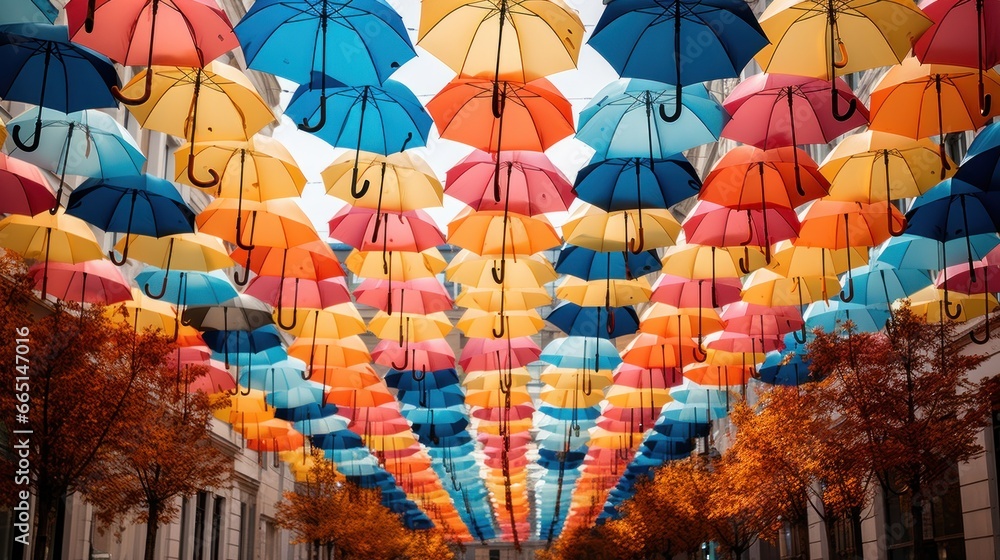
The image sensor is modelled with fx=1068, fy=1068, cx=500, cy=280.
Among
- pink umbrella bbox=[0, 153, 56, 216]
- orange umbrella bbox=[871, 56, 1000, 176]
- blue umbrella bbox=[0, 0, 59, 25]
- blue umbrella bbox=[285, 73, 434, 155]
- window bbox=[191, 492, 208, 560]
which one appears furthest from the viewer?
window bbox=[191, 492, 208, 560]

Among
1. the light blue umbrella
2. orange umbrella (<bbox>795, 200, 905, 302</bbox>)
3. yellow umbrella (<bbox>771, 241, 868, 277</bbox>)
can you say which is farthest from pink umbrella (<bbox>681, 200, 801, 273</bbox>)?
the light blue umbrella

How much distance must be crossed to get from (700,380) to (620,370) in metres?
2.51

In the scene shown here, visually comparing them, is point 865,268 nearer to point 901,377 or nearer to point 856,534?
point 901,377

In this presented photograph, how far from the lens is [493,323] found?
73.2 ft

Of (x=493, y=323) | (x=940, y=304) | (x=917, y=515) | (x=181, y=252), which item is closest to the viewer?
(x=917, y=515)

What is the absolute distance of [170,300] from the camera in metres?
20.2

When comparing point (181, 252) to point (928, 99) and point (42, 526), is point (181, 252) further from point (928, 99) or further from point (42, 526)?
point (928, 99)

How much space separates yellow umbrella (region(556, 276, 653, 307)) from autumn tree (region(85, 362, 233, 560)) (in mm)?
7466

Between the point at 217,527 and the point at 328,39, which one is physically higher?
the point at 328,39

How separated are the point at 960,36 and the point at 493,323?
12.2 m

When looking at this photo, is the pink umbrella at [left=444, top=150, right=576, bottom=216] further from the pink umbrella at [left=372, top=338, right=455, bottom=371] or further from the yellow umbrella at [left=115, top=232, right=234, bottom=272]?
the pink umbrella at [left=372, top=338, right=455, bottom=371]

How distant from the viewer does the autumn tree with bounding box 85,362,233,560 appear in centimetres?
1884

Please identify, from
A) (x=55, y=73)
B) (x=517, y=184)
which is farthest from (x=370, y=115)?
(x=55, y=73)

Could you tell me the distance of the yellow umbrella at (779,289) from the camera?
65.0 feet
